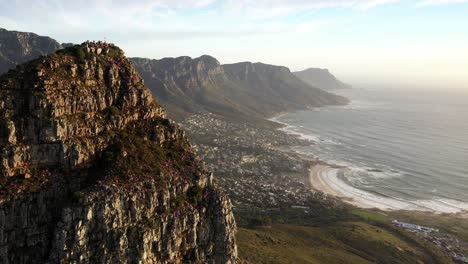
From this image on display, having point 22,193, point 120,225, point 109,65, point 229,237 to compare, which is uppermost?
point 109,65

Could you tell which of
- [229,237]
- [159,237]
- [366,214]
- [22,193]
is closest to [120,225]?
[159,237]

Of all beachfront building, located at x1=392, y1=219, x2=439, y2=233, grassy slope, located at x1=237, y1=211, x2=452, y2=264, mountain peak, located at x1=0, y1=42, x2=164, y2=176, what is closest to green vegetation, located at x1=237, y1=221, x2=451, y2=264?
grassy slope, located at x1=237, y1=211, x2=452, y2=264

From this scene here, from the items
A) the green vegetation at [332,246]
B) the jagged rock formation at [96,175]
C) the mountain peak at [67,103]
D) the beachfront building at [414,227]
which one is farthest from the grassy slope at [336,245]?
the mountain peak at [67,103]

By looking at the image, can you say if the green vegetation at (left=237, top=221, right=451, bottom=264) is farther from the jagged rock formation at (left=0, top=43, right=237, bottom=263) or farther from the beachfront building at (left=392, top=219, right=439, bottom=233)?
the jagged rock formation at (left=0, top=43, right=237, bottom=263)

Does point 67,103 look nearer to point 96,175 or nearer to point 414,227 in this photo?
point 96,175

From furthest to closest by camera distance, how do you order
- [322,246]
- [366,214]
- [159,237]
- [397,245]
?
1. [366,214]
2. [397,245]
3. [322,246]
4. [159,237]

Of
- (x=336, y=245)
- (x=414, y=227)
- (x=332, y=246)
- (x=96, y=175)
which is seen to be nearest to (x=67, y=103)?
(x=96, y=175)

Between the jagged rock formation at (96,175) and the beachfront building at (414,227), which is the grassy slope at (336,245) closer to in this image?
the beachfront building at (414,227)

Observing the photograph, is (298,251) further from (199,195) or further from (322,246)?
(199,195)
